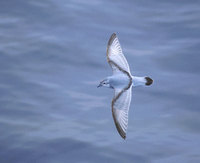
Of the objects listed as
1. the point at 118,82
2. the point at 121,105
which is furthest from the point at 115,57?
the point at 121,105

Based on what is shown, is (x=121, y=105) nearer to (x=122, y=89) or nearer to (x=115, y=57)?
(x=122, y=89)

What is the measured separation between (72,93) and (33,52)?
1.89 m

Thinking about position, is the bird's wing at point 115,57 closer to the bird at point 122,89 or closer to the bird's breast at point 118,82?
the bird at point 122,89

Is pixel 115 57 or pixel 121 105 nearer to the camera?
pixel 121 105

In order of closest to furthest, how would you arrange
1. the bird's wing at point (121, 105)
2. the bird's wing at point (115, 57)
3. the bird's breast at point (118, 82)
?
the bird's wing at point (121, 105) → the bird's breast at point (118, 82) → the bird's wing at point (115, 57)

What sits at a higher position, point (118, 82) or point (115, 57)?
point (115, 57)

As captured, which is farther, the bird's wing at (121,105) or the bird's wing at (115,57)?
the bird's wing at (115,57)

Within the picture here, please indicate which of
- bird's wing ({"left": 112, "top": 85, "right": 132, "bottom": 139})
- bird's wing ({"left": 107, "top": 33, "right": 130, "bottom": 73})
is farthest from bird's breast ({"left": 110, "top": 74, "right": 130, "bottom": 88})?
bird's wing ({"left": 107, "top": 33, "right": 130, "bottom": 73})

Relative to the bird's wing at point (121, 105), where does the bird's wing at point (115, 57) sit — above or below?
above

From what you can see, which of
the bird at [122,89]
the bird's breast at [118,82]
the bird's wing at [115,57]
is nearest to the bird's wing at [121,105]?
the bird at [122,89]

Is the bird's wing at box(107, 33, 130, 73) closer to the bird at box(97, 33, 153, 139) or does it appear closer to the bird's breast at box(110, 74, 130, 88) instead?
the bird at box(97, 33, 153, 139)

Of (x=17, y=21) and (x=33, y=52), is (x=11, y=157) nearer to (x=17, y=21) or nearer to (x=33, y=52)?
A: (x=33, y=52)

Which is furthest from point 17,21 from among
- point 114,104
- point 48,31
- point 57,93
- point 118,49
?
point 114,104

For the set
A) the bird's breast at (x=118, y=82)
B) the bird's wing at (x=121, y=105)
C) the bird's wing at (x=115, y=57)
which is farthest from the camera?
the bird's wing at (x=115, y=57)
